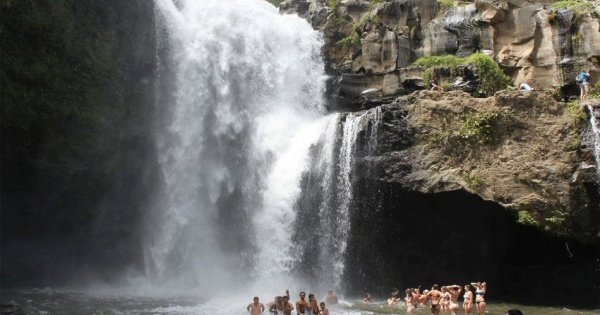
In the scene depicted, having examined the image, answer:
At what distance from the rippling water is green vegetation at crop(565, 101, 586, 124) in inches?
237

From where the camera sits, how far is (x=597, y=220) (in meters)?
16.3

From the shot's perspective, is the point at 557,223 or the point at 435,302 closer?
the point at 435,302

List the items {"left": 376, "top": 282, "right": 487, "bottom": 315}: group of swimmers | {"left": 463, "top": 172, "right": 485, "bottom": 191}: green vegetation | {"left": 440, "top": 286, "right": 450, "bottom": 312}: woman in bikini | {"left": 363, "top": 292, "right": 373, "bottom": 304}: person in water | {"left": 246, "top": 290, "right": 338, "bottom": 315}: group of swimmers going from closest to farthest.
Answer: {"left": 246, "top": 290, "right": 338, "bottom": 315}: group of swimmers → {"left": 376, "top": 282, "right": 487, "bottom": 315}: group of swimmers → {"left": 440, "top": 286, "right": 450, "bottom": 312}: woman in bikini → {"left": 463, "top": 172, "right": 485, "bottom": 191}: green vegetation → {"left": 363, "top": 292, "right": 373, "bottom": 304}: person in water

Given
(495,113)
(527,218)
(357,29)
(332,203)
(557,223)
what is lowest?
(557,223)

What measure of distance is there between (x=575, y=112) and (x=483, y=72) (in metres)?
4.37

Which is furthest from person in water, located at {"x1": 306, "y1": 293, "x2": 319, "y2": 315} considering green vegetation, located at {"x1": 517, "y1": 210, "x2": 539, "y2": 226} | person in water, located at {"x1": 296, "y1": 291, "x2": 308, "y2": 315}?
green vegetation, located at {"x1": 517, "y1": 210, "x2": 539, "y2": 226}

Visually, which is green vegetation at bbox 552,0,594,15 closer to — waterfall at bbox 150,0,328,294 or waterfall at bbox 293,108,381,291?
waterfall at bbox 293,108,381,291

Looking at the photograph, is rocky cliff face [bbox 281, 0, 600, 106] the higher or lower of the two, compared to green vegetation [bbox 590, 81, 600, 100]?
higher

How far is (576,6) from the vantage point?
20.5 m

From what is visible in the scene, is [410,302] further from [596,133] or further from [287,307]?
[596,133]

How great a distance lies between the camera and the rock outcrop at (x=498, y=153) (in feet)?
53.6

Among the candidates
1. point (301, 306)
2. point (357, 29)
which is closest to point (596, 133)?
point (301, 306)

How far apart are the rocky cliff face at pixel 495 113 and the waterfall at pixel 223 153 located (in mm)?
3141

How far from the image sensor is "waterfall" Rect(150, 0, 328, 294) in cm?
2017
